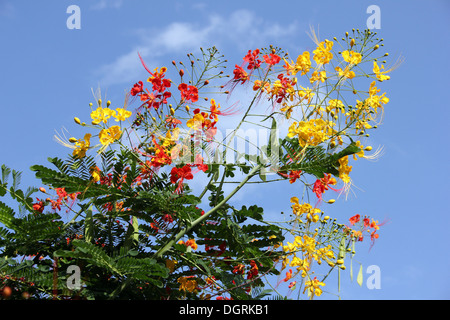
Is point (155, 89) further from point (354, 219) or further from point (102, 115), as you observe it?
A: point (354, 219)

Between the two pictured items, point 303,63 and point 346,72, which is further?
point 303,63

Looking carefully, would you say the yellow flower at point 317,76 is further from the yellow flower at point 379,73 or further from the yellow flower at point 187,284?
the yellow flower at point 187,284

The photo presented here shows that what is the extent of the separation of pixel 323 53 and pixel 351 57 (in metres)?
0.22

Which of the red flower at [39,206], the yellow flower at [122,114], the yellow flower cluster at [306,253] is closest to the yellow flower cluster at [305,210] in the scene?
the yellow flower cluster at [306,253]

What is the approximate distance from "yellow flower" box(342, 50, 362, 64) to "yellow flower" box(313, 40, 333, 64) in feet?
0.36

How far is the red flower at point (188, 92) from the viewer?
11.8 feet

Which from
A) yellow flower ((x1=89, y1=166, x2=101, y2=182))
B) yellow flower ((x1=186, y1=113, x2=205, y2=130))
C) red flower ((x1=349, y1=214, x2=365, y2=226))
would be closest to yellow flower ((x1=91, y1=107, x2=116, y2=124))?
yellow flower ((x1=89, y1=166, x2=101, y2=182))

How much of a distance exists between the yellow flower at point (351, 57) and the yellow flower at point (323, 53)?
0.11m

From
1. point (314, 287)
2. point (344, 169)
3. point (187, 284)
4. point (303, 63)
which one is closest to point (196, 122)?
point (303, 63)

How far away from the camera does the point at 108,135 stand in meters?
3.29

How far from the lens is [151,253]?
3479 mm
